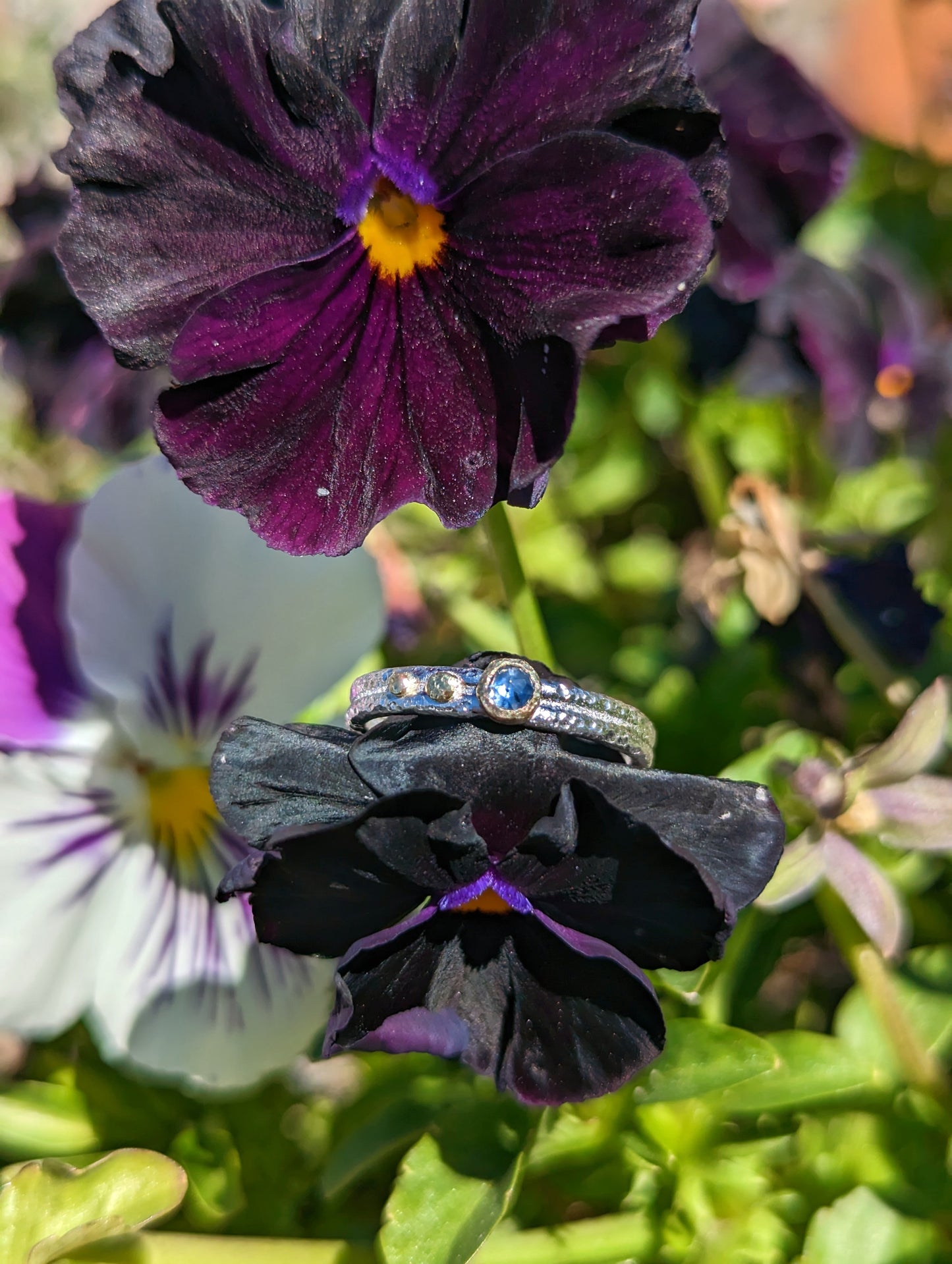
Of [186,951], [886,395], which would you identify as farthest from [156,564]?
[886,395]

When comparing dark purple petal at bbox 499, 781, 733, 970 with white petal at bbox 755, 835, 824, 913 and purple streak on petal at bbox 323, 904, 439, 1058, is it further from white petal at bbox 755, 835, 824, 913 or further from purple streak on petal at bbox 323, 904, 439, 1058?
white petal at bbox 755, 835, 824, 913

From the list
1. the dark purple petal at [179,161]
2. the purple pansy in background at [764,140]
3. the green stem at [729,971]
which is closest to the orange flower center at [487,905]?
the green stem at [729,971]

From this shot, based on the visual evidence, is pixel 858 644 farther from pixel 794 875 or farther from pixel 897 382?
pixel 897 382

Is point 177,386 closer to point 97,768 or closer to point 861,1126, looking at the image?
point 97,768

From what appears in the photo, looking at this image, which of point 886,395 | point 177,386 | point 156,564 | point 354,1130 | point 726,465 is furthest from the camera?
point 726,465

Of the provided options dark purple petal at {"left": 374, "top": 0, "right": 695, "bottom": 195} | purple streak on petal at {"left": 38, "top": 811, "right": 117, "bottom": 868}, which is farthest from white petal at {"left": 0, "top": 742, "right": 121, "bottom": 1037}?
dark purple petal at {"left": 374, "top": 0, "right": 695, "bottom": 195}

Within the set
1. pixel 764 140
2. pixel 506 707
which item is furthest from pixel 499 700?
pixel 764 140

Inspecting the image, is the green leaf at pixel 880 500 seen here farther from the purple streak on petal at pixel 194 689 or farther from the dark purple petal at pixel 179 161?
the dark purple petal at pixel 179 161
